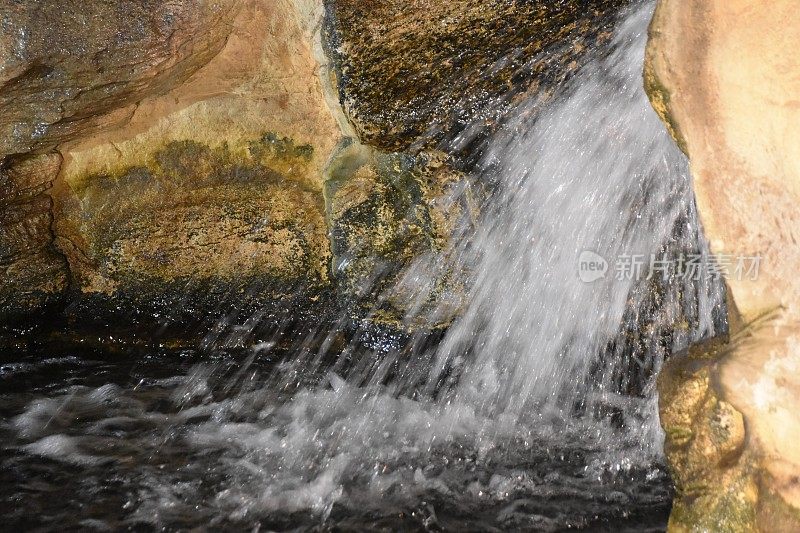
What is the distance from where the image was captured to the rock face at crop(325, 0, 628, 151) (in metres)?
3.23

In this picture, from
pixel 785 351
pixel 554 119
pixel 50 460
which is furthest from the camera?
pixel 554 119

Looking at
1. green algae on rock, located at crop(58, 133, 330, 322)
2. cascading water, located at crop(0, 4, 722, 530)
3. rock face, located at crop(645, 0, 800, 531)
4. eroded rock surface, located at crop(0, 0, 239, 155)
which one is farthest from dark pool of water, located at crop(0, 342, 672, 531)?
eroded rock surface, located at crop(0, 0, 239, 155)

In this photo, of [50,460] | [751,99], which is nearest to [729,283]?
[751,99]

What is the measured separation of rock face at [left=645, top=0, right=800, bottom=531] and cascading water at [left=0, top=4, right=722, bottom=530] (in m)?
0.74

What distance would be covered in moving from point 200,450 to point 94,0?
216cm

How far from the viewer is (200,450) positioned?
3.26 metres

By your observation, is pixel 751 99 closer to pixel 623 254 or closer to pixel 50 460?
pixel 623 254

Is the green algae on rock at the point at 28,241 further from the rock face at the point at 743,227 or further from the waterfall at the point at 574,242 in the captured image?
the rock face at the point at 743,227

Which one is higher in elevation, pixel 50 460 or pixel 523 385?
pixel 50 460

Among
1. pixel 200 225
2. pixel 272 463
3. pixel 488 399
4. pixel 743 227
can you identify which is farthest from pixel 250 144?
pixel 743 227

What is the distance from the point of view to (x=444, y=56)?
333cm

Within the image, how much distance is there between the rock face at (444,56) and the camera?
3229mm

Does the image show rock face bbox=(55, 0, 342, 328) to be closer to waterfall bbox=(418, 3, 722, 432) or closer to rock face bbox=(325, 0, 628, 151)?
rock face bbox=(325, 0, 628, 151)

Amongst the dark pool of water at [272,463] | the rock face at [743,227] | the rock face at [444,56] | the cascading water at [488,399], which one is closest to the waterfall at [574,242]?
the cascading water at [488,399]
